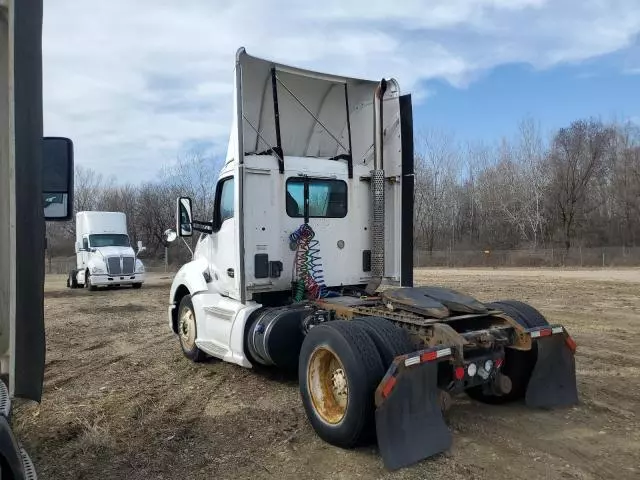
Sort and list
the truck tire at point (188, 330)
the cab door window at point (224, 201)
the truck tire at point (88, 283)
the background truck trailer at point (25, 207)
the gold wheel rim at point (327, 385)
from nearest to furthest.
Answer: the background truck trailer at point (25, 207), the gold wheel rim at point (327, 385), the cab door window at point (224, 201), the truck tire at point (188, 330), the truck tire at point (88, 283)

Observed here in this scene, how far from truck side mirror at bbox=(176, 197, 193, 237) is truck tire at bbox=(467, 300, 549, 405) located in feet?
14.4

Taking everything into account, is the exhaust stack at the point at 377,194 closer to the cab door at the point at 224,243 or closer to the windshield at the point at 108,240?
the cab door at the point at 224,243

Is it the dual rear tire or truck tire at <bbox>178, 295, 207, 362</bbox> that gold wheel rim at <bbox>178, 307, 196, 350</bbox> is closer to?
truck tire at <bbox>178, 295, 207, 362</bbox>

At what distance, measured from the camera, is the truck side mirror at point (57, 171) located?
3236mm

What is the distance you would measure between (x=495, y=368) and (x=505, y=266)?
35176 millimetres

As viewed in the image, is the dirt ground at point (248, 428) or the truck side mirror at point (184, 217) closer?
the dirt ground at point (248, 428)

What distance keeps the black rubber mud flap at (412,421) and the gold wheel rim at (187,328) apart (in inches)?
175

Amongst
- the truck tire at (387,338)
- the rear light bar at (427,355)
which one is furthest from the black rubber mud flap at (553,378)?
the truck tire at (387,338)

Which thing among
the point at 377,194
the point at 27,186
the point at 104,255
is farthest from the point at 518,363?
the point at 104,255

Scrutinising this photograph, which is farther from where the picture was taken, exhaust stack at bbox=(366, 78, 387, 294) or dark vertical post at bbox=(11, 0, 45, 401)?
exhaust stack at bbox=(366, 78, 387, 294)

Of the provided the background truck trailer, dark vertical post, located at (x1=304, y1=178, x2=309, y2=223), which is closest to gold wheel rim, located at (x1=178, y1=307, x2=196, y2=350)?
dark vertical post, located at (x1=304, y1=178, x2=309, y2=223)

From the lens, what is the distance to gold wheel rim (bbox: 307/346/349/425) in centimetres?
512

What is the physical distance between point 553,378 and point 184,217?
527 centimetres

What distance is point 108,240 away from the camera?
25781 millimetres
